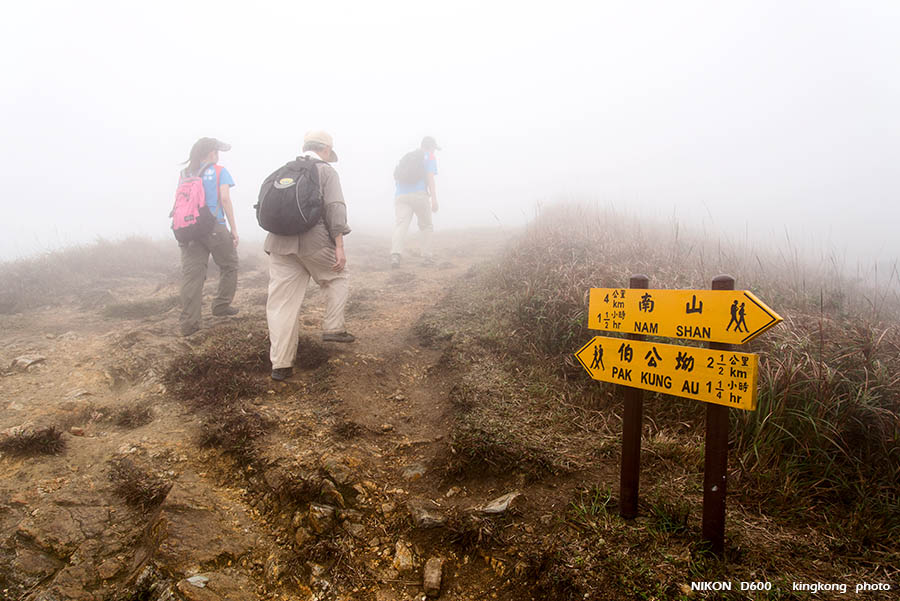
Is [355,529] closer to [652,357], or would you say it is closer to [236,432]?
[236,432]

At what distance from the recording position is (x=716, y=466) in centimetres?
206

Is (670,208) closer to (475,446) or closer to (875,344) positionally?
(875,344)

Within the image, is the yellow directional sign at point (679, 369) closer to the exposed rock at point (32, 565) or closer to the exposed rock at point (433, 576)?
the exposed rock at point (433, 576)

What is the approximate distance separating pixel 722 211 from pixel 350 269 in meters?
13.5

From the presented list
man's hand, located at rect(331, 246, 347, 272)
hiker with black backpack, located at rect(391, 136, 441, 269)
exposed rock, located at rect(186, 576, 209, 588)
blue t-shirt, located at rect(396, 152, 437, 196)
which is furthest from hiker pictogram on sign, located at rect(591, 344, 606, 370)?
blue t-shirt, located at rect(396, 152, 437, 196)

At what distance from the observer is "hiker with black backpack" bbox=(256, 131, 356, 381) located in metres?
4.19

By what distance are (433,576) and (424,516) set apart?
0.36 metres

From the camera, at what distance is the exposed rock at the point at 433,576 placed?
222 centimetres

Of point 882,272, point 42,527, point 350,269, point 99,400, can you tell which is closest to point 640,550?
point 42,527

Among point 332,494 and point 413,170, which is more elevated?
point 413,170

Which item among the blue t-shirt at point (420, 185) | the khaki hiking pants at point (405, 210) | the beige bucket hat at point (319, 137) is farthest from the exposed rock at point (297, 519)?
the blue t-shirt at point (420, 185)

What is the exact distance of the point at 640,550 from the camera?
216cm

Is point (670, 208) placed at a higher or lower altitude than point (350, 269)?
higher

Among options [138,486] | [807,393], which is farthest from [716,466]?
[138,486]
